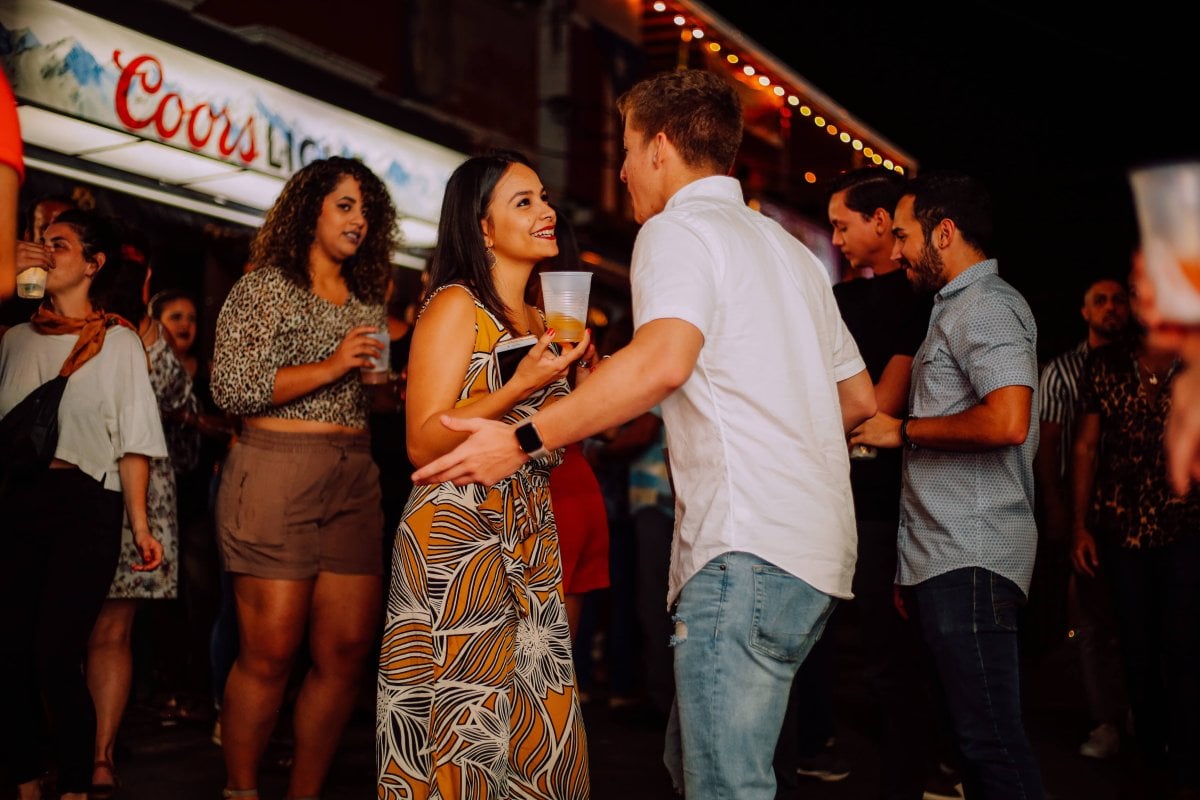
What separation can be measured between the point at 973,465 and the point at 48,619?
9.54ft

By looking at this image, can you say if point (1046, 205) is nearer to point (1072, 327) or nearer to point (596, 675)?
point (1072, 327)

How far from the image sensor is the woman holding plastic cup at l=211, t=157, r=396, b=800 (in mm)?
3758

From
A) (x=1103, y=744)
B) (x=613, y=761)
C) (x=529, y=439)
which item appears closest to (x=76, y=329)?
(x=529, y=439)

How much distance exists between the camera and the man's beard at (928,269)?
3.41 m

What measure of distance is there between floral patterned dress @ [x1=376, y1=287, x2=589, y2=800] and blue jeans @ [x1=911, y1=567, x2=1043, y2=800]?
1024 mm

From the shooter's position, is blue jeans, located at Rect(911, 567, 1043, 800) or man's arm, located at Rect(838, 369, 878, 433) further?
blue jeans, located at Rect(911, 567, 1043, 800)

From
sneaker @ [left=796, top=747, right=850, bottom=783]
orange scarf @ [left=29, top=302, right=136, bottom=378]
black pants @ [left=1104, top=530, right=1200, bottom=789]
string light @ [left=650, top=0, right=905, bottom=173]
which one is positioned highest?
string light @ [left=650, top=0, right=905, bottom=173]

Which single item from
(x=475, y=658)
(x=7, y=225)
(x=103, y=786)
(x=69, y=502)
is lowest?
(x=103, y=786)

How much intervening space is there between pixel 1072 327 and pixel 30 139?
47.0 ft

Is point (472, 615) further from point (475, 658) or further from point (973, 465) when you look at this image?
point (973, 465)

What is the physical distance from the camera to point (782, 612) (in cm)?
224

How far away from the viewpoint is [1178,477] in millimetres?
1161

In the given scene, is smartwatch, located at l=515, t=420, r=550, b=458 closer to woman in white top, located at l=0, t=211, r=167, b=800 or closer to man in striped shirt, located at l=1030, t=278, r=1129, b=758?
woman in white top, located at l=0, t=211, r=167, b=800

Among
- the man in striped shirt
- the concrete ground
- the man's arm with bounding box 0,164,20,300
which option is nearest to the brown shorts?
the concrete ground
